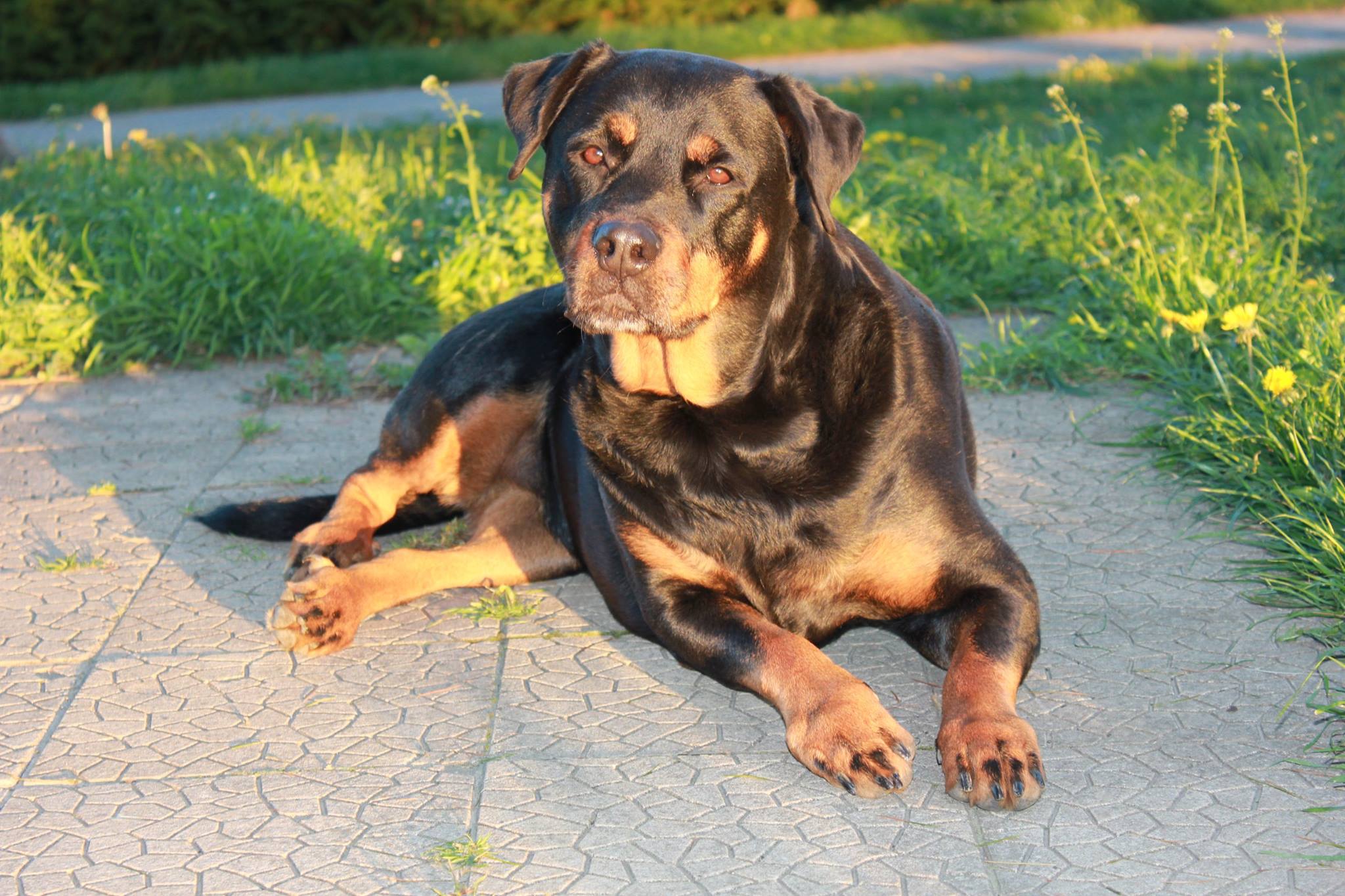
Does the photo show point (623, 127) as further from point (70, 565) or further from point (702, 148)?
point (70, 565)

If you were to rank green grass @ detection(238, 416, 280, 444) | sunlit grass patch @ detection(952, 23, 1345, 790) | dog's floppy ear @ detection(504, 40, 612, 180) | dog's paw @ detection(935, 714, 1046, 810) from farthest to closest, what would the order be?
green grass @ detection(238, 416, 280, 444)
sunlit grass patch @ detection(952, 23, 1345, 790)
dog's floppy ear @ detection(504, 40, 612, 180)
dog's paw @ detection(935, 714, 1046, 810)

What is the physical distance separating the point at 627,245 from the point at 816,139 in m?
0.55

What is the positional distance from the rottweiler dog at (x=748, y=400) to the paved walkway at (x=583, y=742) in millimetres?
191

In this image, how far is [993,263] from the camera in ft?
21.3

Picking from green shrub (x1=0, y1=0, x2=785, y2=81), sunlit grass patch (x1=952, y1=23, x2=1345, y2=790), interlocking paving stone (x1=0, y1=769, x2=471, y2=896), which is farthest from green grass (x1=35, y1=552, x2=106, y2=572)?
green shrub (x1=0, y1=0, x2=785, y2=81)

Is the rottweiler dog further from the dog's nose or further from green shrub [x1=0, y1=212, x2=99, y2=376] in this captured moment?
green shrub [x1=0, y1=212, x2=99, y2=376]

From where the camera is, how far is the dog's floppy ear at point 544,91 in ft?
11.9

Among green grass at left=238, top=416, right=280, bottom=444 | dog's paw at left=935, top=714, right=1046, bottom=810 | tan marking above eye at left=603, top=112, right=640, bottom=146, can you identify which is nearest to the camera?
dog's paw at left=935, top=714, right=1046, bottom=810

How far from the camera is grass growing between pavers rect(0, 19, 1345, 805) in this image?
425 centimetres

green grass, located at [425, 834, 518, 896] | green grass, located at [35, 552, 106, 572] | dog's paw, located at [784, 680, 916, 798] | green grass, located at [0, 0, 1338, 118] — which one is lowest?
green grass, located at [0, 0, 1338, 118]

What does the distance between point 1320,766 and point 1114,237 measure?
4.19 m

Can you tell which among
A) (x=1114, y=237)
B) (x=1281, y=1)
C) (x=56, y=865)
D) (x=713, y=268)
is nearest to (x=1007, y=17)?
(x=1281, y=1)

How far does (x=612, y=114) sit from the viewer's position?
11.1 ft

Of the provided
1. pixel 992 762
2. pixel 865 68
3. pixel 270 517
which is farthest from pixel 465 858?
pixel 865 68
